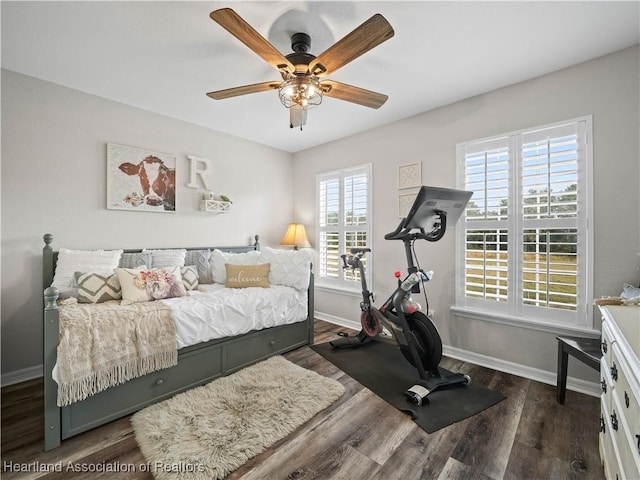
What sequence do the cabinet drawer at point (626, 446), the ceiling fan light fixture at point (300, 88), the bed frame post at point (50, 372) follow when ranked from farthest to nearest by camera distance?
the ceiling fan light fixture at point (300, 88)
the bed frame post at point (50, 372)
the cabinet drawer at point (626, 446)

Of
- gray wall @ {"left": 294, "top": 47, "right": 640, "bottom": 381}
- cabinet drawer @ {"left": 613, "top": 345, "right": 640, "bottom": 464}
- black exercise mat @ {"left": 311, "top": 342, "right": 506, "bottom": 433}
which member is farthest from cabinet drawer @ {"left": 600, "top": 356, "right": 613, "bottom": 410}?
gray wall @ {"left": 294, "top": 47, "right": 640, "bottom": 381}

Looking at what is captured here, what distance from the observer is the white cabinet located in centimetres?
89

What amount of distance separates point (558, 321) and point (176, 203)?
3.85 metres

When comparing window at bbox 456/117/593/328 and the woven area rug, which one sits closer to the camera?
the woven area rug

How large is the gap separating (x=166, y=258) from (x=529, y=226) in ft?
11.2

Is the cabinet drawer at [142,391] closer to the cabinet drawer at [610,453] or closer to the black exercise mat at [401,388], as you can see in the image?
the black exercise mat at [401,388]

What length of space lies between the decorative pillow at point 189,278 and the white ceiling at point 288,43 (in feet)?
5.49

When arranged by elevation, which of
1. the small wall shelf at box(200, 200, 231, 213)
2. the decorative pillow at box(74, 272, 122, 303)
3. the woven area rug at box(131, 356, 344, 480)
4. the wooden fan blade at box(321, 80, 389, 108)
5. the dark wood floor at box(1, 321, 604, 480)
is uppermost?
the wooden fan blade at box(321, 80, 389, 108)

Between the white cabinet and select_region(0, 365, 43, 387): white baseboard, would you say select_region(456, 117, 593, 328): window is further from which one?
select_region(0, 365, 43, 387): white baseboard

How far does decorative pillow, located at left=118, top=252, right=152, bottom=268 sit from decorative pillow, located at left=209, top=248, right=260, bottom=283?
652mm

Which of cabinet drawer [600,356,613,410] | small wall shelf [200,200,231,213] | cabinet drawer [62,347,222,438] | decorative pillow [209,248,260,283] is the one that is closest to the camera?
cabinet drawer [600,356,613,410]

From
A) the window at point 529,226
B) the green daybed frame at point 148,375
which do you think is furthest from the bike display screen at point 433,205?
the green daybed frame at point 148,375

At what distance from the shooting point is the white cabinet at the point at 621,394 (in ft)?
2.92

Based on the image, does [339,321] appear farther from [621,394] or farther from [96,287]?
[621,394]
